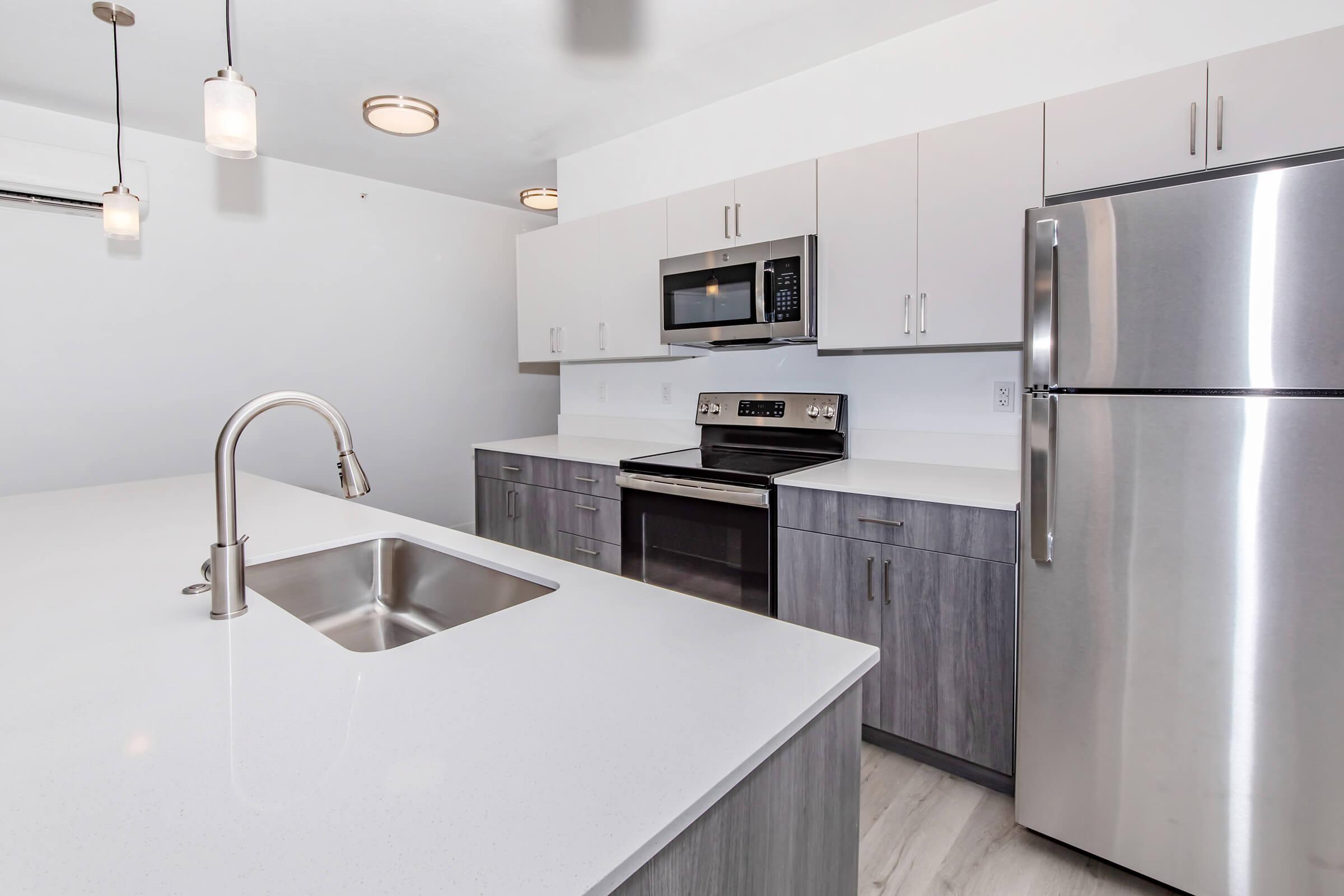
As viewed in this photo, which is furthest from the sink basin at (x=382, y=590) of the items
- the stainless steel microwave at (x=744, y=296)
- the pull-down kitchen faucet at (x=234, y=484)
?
the stainless steel microwave at (x=744, y=296)

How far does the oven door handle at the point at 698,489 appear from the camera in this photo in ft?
7.44

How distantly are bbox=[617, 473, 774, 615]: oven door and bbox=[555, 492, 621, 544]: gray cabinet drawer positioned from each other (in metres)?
0.07

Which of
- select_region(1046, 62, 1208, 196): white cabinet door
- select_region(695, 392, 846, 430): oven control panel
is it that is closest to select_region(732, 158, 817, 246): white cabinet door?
select_region(695, 392, 846, 430): oven control panel

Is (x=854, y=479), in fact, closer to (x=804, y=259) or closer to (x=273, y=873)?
(x=804, y=259)

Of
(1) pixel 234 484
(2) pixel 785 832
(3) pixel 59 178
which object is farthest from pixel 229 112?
(3) pixel 59 178

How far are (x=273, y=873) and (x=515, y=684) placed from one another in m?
0.33

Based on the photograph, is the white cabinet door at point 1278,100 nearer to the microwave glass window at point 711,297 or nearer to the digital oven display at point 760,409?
the microwave glass window at point 711,297

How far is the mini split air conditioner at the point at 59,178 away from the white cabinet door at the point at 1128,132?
382cm

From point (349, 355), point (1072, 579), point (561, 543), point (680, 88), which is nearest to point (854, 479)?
point (1072, 579)

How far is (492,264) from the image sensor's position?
479cm

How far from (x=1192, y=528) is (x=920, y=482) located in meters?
0.81

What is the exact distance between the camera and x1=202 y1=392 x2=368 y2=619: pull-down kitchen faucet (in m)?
0.96

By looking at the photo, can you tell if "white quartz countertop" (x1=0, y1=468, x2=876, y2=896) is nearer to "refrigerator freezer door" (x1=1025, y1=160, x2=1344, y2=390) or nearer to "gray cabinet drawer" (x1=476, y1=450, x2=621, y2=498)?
"refrigerator freezer door" (x1=1025, y1=160, x2=1344, y2=390)

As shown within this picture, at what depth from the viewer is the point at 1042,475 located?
60.6 inches
